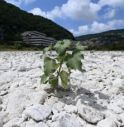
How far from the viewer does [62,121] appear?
558cm

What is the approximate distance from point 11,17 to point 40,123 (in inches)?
4926

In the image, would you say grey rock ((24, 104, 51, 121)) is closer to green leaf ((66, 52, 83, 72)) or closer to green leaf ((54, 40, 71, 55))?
green leaf ((66, 52, 83, 72))

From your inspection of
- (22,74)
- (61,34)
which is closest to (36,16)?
(61,34)

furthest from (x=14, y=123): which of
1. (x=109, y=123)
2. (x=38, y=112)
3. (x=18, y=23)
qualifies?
(x=18, y=23)

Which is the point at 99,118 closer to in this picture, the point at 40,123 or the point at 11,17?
the point at 40,123

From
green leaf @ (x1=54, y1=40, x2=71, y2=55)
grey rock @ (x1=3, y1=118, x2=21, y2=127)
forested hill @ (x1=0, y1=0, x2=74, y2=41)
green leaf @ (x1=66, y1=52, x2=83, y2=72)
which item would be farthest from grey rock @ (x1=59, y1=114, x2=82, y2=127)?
forested hill @ (x1=0, y1=0, x2=74, y2=41)

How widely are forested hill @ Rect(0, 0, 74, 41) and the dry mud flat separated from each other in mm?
100498

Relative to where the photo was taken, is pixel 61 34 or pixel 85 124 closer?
pixel 85 124

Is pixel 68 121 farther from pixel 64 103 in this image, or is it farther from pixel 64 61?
pixel 64 61

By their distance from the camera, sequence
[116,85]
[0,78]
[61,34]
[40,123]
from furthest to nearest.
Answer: [61,34] → [0,78] → [116,85] → [40,123]

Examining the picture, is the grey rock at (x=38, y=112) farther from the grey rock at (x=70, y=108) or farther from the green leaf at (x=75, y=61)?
the green leaf at (x=75, y=61)

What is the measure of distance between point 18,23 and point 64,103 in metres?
119

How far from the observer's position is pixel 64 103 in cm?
641

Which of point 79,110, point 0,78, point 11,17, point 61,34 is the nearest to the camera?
point 79,110
